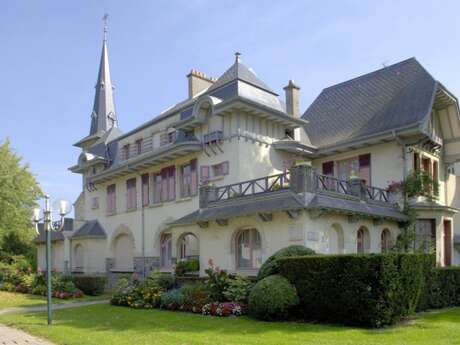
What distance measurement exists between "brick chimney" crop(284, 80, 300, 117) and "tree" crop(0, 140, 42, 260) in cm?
1643

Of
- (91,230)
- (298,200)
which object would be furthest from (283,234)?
(91,230)

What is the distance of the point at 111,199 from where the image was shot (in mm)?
29406

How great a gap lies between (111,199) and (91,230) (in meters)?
2.38

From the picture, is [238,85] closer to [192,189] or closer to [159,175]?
[192,189]

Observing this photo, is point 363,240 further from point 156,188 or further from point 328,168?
point 156,188

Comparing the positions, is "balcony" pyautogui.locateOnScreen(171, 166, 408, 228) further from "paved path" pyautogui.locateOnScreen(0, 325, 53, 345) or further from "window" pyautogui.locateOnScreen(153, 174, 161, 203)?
"paved path" pyautogui.locateOnScreen(0, 325, 53, 345)

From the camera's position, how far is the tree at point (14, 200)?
89.1ft

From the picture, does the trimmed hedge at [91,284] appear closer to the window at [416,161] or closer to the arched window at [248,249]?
the arched window at [248,249]

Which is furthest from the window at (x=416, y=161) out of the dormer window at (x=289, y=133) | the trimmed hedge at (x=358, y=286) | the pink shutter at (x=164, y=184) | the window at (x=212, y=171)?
the pink shutter at (x=164, y=184)

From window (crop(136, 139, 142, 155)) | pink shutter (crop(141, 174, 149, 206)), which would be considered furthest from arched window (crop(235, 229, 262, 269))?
window (crop(136, 139, 142, 155))

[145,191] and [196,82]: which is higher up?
[196,82]

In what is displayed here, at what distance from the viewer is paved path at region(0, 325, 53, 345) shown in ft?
33.8

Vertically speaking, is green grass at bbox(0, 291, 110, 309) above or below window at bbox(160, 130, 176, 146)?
below

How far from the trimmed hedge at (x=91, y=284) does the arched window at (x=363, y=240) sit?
40.5 feet
